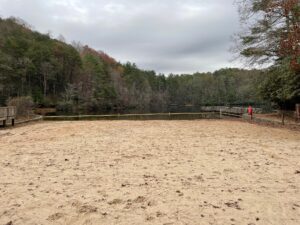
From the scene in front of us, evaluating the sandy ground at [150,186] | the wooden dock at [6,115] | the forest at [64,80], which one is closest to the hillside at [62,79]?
the forest at [64,80]

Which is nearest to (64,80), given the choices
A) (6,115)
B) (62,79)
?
(62,79)

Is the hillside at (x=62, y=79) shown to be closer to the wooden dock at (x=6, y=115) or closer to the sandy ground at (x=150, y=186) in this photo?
the wooden dock at (x=6, y=115)

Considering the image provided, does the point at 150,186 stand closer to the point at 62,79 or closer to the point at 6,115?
the point at 6,115

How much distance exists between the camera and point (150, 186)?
5.26 meters

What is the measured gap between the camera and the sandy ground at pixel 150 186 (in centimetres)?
399

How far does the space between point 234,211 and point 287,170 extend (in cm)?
288

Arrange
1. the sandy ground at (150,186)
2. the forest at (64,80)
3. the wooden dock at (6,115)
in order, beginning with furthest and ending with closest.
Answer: the forest at (64,80)
the wooden dock at (6,115)
the sandy ground at (150,186)

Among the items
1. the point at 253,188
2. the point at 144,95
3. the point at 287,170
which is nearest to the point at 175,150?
the point at 287,170

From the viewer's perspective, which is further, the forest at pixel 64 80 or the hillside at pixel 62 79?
the hillside at pixel 62 79

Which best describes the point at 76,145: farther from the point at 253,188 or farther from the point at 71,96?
the point at 71,96

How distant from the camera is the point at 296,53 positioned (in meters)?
15.3

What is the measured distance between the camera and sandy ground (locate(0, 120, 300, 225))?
399 centimetres

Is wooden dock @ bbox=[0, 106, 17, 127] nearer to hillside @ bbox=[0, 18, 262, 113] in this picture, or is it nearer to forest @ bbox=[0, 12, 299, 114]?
forest @ bbox=[0, 12, 299, 114]

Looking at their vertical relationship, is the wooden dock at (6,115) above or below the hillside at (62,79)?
below
